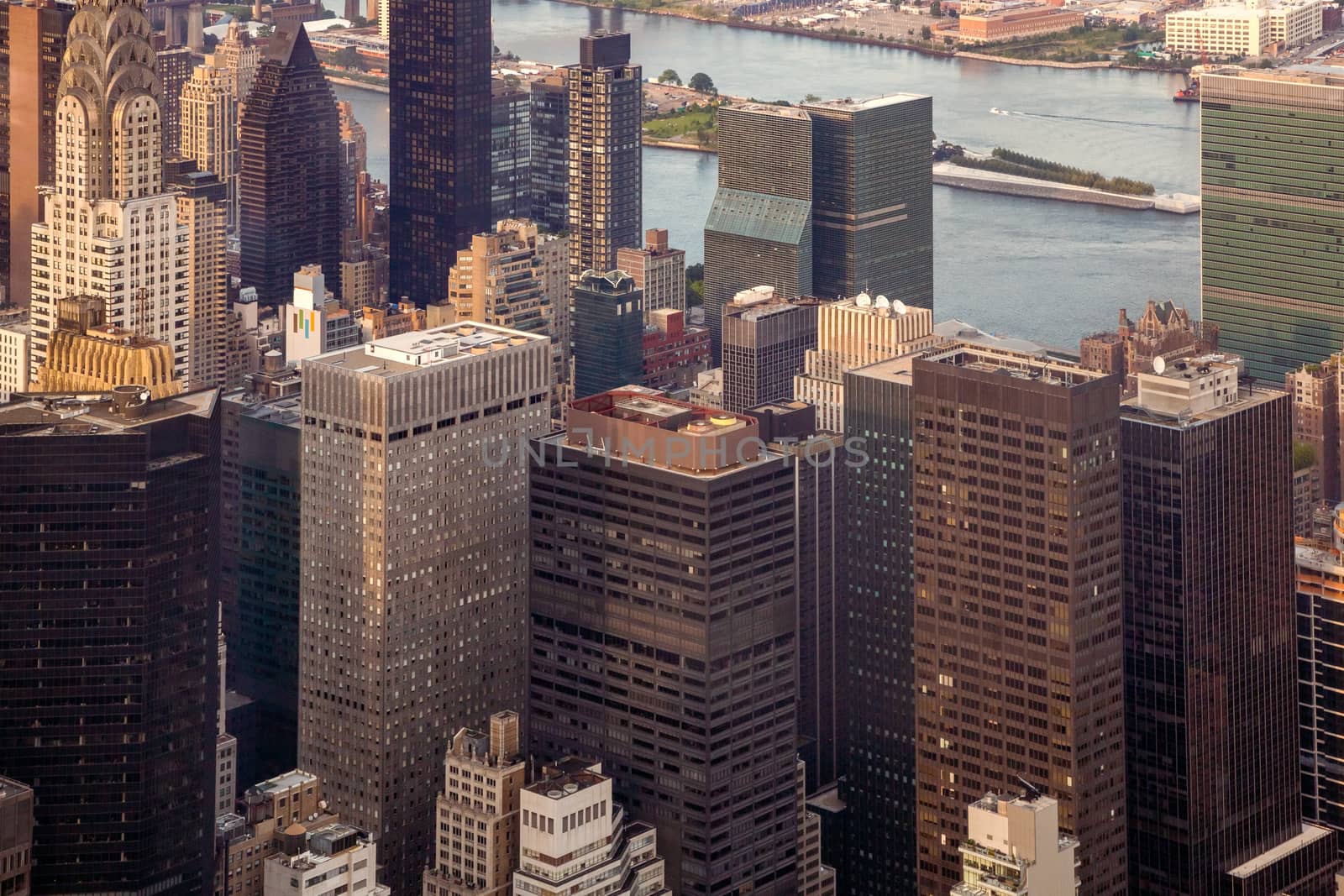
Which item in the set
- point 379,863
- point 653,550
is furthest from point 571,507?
point 379,863

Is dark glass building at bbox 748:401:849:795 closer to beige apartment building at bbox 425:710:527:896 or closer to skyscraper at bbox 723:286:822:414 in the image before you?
beige apartment building at bbox 425:710:527:896

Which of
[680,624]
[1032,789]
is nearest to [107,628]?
[680,624]

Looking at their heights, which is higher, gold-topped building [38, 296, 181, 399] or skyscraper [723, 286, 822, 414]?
gold-topped building [38, 296, 181, 399]

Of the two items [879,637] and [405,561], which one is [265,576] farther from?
[879,637]

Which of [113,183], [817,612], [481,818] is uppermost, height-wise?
[113,183]

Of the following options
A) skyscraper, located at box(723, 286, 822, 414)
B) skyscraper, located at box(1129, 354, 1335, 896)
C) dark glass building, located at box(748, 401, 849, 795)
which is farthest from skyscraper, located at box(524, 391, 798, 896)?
skyscraper, located at box(723, 286, 822, 414)

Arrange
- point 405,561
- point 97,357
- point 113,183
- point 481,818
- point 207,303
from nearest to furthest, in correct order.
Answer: point 481,818, point 405,561, point 97,357, point 113,183, point 207,303
